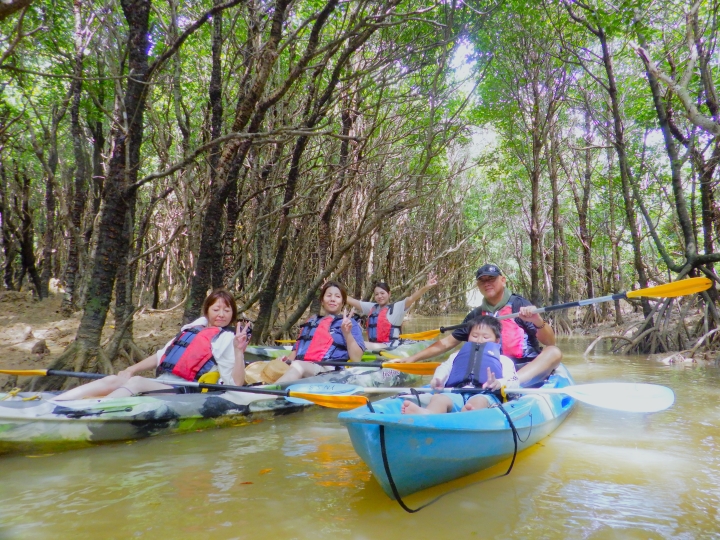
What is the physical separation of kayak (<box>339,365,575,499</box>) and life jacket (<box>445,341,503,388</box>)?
0.34 m

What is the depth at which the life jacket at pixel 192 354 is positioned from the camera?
12.6ft

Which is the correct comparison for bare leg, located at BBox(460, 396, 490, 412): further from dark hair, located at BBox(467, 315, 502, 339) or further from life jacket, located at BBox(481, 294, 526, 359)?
life jacket, located at BBox(481, 294, 526, 359)

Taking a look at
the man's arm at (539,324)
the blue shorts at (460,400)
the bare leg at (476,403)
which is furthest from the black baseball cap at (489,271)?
the bare leg at (476,403)

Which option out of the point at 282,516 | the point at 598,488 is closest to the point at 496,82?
the point at 598,488

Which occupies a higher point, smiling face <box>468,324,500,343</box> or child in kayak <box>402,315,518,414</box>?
smiling face <box>468,324,500,343</box>

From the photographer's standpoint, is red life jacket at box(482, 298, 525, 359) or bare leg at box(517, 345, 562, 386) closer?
bare leg at box(517, 345, 562, 386)

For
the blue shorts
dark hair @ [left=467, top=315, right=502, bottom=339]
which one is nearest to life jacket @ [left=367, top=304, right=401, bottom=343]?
dark hair @ [left=467, top=315, right=502, bottom=339]

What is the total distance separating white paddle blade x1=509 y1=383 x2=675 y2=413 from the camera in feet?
9.14

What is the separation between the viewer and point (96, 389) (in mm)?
3566

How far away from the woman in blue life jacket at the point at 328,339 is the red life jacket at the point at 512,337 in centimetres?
145

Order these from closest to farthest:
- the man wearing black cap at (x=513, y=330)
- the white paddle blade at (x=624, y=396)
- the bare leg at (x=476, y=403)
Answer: the white paddle blade at (x=624, y=396), the bare leg at (x=476, y=403), the man wearing black cap at (x=513, y=330)

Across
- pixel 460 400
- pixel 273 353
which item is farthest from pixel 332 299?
pixel 460 400

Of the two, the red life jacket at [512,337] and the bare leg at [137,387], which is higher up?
the red life jacket at [512,337]

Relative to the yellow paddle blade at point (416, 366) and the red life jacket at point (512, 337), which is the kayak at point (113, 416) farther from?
the red life jacket at point (512, 337)
